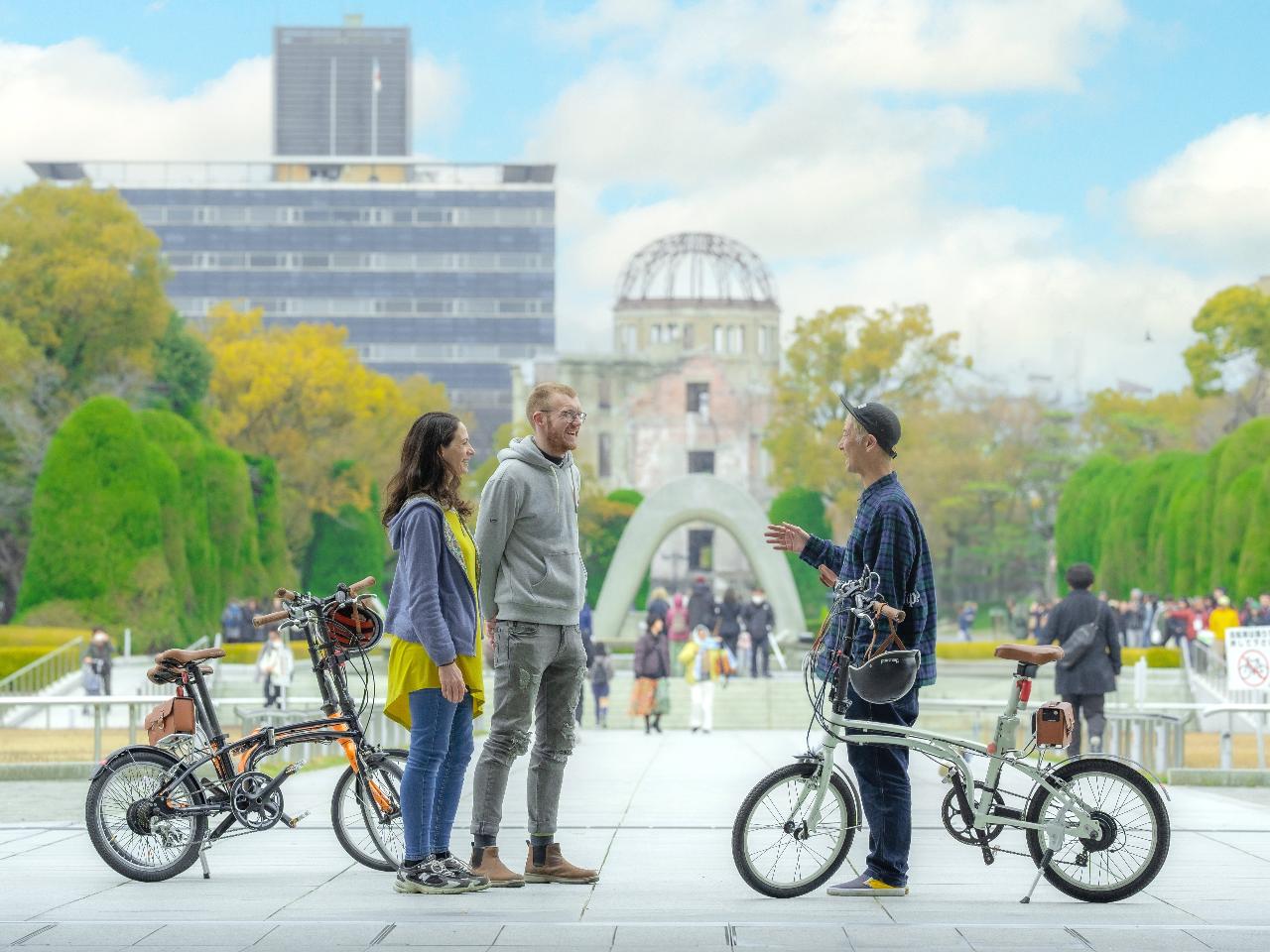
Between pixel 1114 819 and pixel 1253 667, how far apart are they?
42.8 ft

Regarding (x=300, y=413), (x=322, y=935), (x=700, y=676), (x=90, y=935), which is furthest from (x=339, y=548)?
(x=322, y=935)

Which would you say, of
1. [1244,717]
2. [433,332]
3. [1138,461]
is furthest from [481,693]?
[433,332]

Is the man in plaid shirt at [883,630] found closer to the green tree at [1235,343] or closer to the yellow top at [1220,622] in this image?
the yellow top at [1220,622]

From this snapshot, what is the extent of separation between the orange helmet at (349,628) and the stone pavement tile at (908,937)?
245 cm

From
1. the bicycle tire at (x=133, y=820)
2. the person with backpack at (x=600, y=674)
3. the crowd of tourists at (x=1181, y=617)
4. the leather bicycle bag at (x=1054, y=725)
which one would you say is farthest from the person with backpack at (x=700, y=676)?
the leather bicycle bag at (x=1054, y=725)

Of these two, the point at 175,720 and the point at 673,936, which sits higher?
the point at 175,720

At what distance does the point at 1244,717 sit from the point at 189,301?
314 ft

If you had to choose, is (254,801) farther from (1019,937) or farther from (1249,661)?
(1249,661)

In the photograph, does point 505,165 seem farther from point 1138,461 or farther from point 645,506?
point 645,506

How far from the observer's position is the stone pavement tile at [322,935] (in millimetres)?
6051

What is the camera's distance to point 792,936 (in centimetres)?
621

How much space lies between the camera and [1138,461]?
5384 cm

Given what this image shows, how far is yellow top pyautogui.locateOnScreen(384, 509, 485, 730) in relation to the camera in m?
7.20

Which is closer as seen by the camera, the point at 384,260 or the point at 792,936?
the point at 792,936
